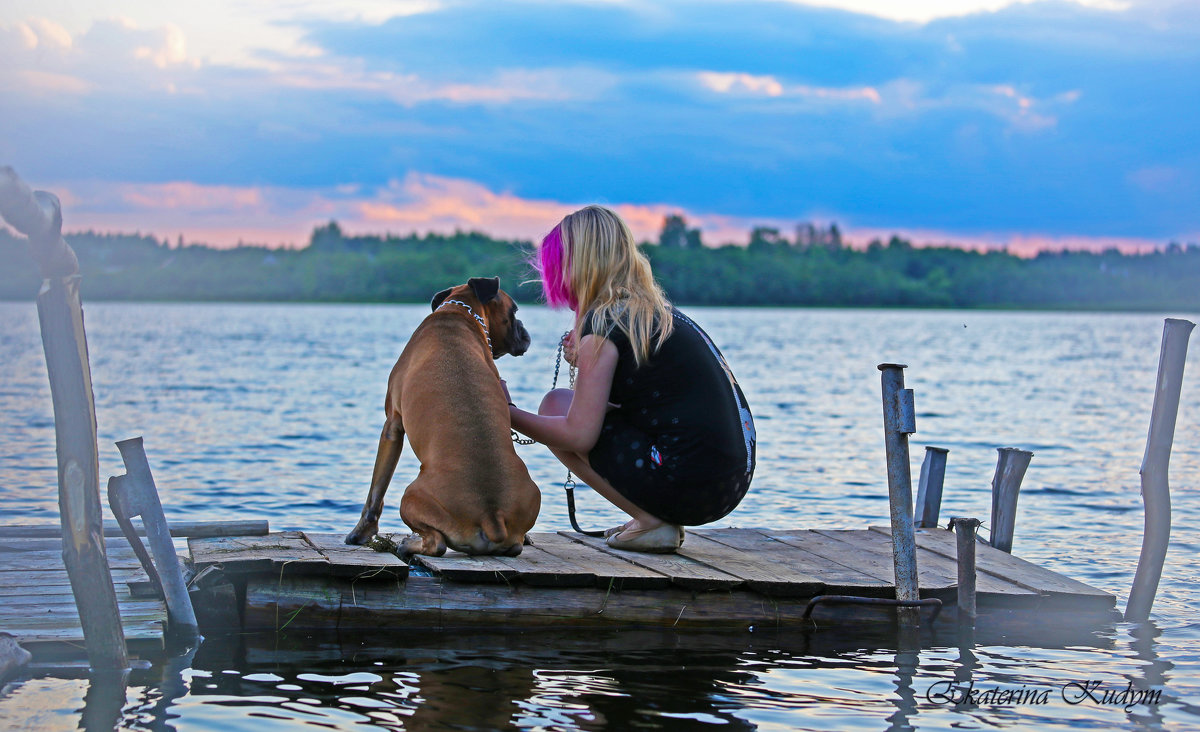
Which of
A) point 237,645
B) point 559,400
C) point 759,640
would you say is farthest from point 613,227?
point 237,645

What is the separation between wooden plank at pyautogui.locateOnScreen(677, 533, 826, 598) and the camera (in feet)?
18.5

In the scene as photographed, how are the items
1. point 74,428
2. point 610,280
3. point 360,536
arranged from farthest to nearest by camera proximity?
1. point 360,536
2. point 610,280
3. point 74,428

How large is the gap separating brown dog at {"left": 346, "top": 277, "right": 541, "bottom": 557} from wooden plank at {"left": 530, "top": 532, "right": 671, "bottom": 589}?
0.39 meters

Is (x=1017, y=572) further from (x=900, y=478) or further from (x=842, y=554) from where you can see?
(x=900, y=478)

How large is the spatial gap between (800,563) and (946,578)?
789mm

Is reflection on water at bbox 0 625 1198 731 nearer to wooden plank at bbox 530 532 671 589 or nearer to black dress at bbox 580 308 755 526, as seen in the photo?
wooden plank at bbox 530 532 671 589

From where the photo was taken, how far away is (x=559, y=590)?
18.0 ft

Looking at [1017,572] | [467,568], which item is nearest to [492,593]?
[467,568]

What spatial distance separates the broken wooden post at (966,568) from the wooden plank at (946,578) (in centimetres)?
11

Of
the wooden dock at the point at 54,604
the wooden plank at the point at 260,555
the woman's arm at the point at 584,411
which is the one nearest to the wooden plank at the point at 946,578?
the woman's arm at the point at 584,411

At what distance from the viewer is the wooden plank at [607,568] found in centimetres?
546

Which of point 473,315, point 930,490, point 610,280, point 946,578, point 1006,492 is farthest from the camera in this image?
point 930,490

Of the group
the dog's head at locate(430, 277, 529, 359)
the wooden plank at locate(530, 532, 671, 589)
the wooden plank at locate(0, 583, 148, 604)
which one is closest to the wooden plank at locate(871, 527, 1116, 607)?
the wooden plank at locate(530, 532, 671, 589)

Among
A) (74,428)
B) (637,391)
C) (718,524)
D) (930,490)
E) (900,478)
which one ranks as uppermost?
(637,391)
